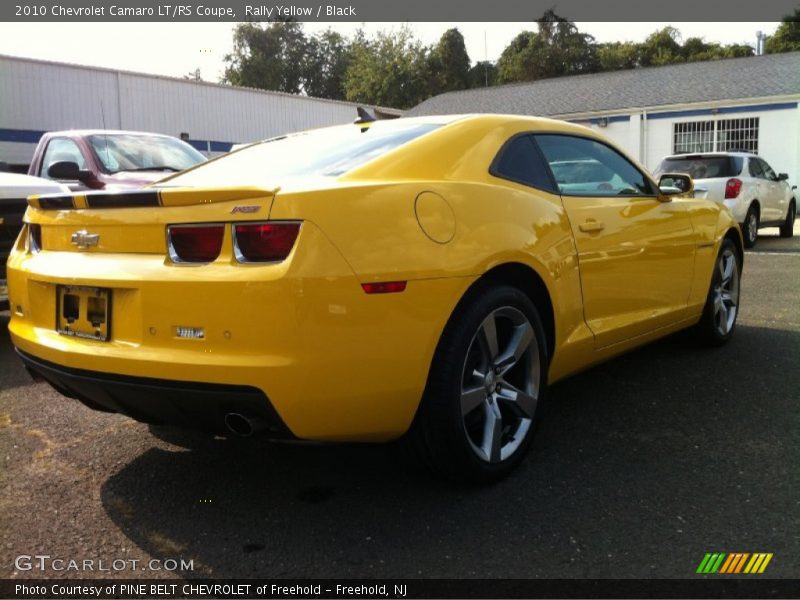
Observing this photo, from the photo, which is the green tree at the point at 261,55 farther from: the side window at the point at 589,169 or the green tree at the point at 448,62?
the side window at the point at 589,169

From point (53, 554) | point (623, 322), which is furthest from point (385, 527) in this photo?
point (623, 322)

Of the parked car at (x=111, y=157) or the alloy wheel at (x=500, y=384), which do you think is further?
the parked car at (x=111, y=157)

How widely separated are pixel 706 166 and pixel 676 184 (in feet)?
26.8

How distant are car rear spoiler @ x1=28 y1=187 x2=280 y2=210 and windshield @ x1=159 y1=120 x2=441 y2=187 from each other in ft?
0.81

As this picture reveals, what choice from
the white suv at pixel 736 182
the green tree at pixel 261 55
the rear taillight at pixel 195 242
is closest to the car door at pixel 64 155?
the rear taillight at pixel 195 242

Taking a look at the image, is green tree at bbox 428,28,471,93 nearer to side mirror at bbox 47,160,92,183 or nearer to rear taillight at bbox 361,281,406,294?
side mirror at bbox 47,160,92,183

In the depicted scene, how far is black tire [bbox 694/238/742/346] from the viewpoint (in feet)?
16.4

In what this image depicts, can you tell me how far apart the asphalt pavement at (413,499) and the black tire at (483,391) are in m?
0.14

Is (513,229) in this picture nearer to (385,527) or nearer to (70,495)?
(385,527)

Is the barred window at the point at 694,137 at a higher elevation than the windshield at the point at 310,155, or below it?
higher

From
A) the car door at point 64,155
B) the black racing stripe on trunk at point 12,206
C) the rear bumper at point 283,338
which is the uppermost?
the car door at point 64,155

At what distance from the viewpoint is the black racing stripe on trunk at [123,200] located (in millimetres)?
2643

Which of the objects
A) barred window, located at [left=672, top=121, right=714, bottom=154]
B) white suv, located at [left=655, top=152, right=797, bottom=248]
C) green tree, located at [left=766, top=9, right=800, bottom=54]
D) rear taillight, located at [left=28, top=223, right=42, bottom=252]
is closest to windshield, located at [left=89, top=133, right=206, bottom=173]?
rear taillight, located at [left=28, top=223, right=42, bottom=252]
